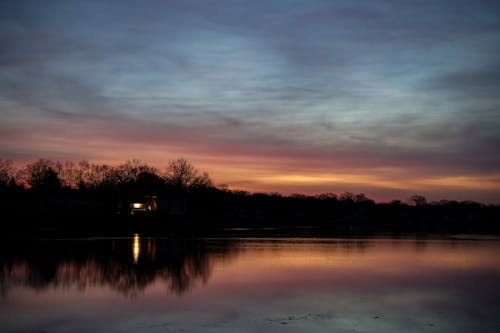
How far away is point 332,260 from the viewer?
33.9 m

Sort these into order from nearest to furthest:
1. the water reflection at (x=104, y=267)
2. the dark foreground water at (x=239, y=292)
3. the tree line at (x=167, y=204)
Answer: the dark foreground water at (x=239, y=292), the water reflection at (x=104, y=267), the tree line at (x=167, y=204)

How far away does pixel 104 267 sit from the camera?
27062mm

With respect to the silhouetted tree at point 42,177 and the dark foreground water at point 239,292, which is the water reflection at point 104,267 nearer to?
the dark foreground water at point 239,292

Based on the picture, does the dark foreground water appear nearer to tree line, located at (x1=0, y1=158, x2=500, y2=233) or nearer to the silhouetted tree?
tree line, located at (x1=0, y1=158, x2=500, y2=233)

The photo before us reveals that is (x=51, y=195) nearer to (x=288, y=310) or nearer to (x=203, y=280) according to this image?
(x=203, y=280)

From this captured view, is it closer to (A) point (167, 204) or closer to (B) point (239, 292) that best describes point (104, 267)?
(B) point (239, 292)

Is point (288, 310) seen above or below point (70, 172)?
below

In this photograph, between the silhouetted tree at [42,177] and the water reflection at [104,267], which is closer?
the water reflection at [104,267]

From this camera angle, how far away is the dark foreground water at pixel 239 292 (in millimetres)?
15180

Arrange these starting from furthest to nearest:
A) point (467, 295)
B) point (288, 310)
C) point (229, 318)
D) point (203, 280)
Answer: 1. point (203, 280)
2. point (467, 295)
3. point (288, 310)
4. point (229, 318)

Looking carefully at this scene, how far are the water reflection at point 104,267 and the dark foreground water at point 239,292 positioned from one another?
2.0 inches

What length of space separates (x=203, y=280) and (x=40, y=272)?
24.9ft

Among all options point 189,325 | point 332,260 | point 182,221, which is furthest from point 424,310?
point 182,221

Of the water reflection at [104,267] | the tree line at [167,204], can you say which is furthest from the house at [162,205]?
the water reflection at [104,267]
